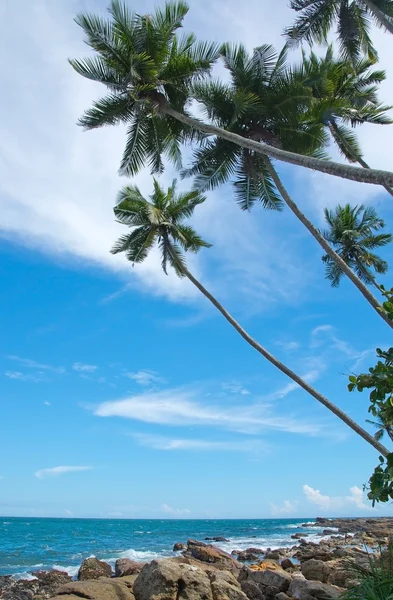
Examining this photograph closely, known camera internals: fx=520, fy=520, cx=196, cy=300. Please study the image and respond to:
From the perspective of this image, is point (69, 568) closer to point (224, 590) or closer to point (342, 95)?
point (224, 590)

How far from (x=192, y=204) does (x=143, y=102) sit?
8842 mm

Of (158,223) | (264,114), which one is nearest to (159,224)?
(158,223)

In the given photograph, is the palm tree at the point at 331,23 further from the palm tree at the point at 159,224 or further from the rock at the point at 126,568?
the rock at the point at 126,568

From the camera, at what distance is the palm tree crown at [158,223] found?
1961 cm

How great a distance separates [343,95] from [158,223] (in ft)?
25.2

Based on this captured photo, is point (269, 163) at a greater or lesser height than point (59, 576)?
greater

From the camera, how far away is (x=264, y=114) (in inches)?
534

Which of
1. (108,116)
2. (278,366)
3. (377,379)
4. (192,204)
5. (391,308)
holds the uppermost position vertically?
(192,204)

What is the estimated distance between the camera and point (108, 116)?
13.1 meters

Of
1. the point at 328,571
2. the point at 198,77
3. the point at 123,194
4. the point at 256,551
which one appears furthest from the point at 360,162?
the point at 256,551

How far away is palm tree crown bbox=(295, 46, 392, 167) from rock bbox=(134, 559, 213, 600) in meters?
11.2

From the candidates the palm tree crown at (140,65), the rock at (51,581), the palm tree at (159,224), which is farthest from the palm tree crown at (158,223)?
the rock at (51,581)

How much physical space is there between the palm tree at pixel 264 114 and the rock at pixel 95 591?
887 centimetres

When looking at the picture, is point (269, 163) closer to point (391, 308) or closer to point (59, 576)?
point (391, 308)
